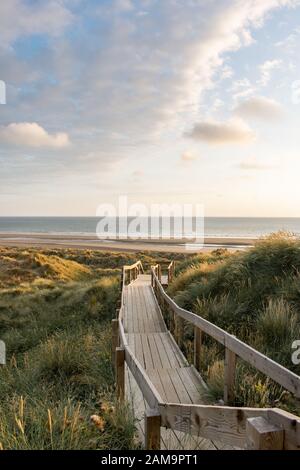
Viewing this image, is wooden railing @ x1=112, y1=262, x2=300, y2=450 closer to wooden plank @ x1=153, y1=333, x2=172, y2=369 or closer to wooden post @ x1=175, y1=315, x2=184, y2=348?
wooden plank @ x1=153, y1=333, x2=172, y2=369

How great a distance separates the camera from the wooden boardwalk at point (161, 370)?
3.87m

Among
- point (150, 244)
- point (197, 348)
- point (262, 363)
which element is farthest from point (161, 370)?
point (150, 244)

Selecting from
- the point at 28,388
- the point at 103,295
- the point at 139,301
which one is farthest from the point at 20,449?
the point at 103,295

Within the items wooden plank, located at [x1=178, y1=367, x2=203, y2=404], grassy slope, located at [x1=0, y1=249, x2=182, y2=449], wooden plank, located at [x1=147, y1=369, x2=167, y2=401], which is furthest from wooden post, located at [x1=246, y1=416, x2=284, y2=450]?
wooden plank, located at [x1=147, y1=369, x2=167, y2=401]

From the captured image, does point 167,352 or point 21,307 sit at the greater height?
point 167,352

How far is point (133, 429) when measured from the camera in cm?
361

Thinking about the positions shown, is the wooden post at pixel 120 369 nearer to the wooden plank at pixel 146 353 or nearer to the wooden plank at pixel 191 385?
the wooden plank at pixel 191 385

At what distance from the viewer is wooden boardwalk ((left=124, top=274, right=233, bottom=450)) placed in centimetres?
387

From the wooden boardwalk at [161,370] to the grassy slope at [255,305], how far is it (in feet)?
1.14

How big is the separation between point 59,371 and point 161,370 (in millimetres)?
2022

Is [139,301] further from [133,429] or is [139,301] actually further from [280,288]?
[133,429]

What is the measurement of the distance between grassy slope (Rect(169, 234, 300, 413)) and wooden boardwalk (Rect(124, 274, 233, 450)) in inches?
13.7
